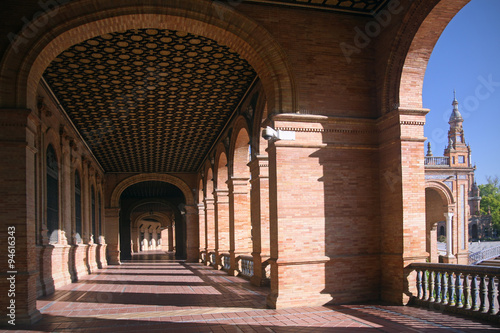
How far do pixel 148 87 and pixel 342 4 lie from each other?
5.70 m

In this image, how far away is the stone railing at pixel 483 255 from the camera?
33.8m

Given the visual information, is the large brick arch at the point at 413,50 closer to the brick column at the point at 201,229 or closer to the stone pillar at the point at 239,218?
the stone pillar at the point at 239,218

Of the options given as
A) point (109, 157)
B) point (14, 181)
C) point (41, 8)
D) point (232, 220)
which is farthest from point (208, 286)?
point (109, 157)

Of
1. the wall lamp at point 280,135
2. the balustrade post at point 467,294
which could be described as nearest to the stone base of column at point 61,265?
the wall lamp at point 280,135

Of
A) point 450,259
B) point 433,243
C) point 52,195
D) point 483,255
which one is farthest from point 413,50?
point 483,255

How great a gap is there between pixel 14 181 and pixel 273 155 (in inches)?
175

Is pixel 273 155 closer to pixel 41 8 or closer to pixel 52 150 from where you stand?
pixel 41 8

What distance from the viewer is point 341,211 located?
8570 mm

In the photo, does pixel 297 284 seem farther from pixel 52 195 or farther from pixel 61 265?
pixel 61 265

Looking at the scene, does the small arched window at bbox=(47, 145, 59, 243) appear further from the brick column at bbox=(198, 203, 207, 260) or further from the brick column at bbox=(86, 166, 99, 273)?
the brick column at bbox=(198, 203, 207, 260)

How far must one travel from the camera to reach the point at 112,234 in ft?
85.5

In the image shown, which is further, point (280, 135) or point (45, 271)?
point (45, 271)

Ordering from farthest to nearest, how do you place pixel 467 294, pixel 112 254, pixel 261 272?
pixel 112 254, pixel 261 272, pixel 467 294

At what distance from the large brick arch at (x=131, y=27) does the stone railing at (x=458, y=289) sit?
371 cm
